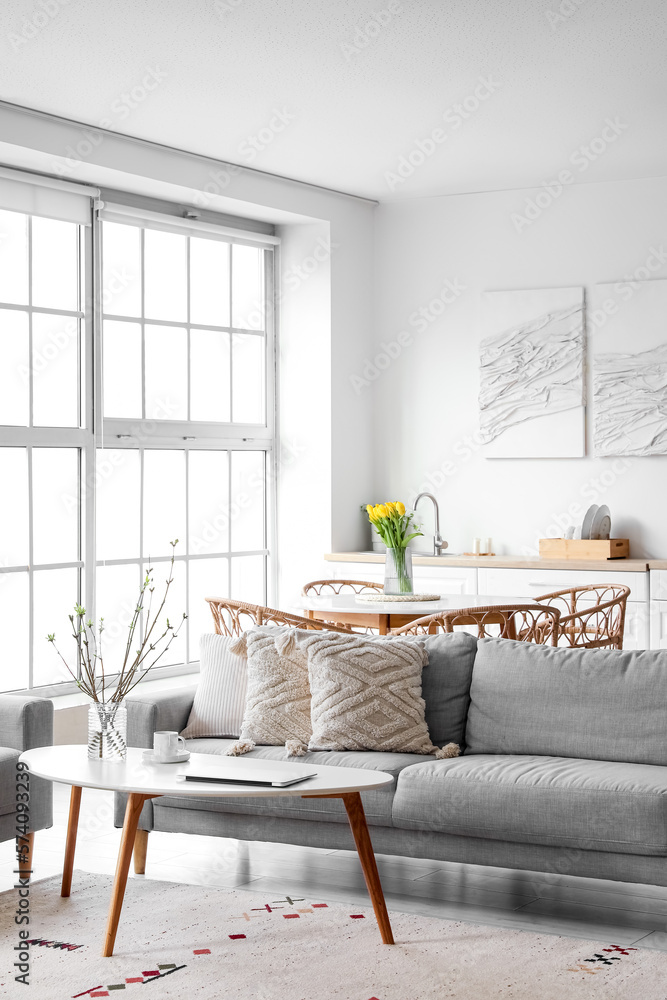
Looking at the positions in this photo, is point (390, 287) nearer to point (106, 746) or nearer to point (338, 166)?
point (338, 166)

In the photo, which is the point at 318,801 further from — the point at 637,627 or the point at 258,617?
the point at 637,627

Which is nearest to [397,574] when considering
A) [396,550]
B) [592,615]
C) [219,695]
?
[396,550]

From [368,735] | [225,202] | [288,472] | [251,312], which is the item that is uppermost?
[225,202]

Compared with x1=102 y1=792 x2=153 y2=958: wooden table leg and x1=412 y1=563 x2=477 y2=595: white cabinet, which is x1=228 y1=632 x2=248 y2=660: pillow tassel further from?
x1=412 y1=563 x2=477 y2=595: white cabinet

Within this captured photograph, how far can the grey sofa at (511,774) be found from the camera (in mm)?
3648

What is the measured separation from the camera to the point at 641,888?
4.07 meters

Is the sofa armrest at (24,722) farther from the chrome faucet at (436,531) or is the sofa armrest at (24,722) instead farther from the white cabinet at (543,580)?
the chrome faucet at (436,531)

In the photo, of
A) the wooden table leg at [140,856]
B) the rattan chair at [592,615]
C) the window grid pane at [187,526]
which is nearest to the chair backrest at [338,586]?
the window grid pane at [187,526]

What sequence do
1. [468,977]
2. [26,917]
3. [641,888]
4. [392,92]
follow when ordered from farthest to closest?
[392,92]
[641,888]
[26,917]
[468,977]

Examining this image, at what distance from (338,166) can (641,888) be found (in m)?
4.10

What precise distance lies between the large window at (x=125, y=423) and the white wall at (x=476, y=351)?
0.77 metres

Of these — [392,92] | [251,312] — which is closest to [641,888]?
[392,92]

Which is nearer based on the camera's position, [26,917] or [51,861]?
[26,917]

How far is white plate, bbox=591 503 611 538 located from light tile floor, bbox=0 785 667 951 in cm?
289
